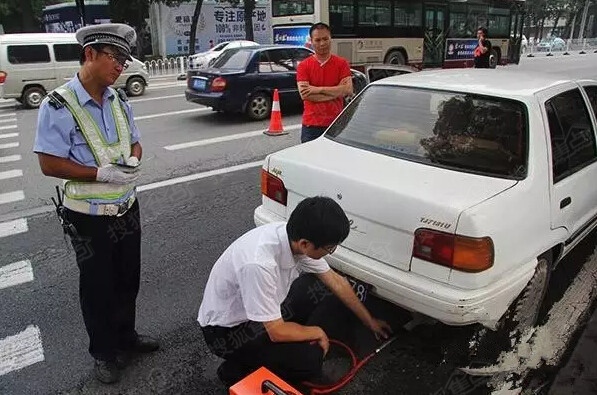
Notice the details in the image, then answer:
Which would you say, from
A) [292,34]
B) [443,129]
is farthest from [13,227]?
[292,34]

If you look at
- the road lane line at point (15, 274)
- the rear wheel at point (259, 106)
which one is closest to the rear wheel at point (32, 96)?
the rear wheel at point (259, 106)

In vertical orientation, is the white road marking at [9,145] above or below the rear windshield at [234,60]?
below

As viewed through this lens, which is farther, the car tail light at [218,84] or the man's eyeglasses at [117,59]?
the car tail light at [218,84]

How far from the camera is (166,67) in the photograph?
808 inches

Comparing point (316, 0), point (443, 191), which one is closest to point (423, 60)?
point (316, 0)

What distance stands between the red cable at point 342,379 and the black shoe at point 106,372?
1052 mm

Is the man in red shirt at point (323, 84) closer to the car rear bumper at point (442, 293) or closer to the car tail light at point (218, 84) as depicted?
the car rear bumper at point (442, 293)

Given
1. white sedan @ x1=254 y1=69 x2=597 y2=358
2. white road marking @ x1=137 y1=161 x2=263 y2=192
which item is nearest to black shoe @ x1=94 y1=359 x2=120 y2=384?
white sedan @ x1=254 y1=69 x2=597 y2=358

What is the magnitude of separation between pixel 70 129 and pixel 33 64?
11423mm

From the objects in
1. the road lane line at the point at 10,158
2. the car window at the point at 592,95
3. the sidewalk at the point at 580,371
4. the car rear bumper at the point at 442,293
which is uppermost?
the car window at the point at 592,95

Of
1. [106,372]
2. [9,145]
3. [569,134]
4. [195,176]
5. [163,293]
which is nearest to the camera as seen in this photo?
[106,372]

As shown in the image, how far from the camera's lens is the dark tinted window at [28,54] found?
1153cm

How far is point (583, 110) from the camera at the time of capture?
3.43m

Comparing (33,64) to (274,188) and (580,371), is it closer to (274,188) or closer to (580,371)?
(274,188)
